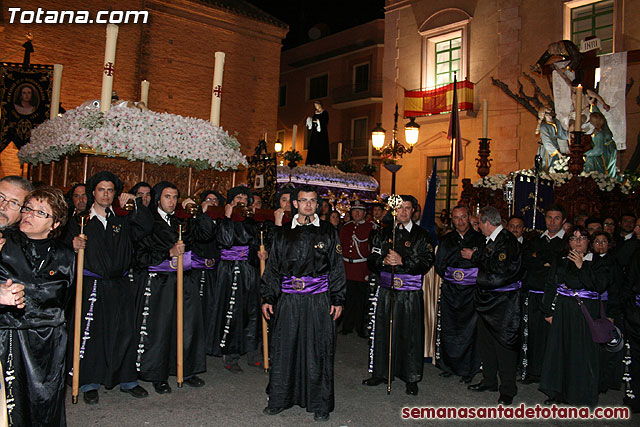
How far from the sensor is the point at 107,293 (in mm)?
4984

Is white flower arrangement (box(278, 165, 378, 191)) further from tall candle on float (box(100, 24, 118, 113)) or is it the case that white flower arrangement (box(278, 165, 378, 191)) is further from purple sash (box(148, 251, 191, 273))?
tall candle on float (box(100, 24, 118, 113))

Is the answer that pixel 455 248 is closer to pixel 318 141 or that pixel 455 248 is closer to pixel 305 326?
pixel 305 326

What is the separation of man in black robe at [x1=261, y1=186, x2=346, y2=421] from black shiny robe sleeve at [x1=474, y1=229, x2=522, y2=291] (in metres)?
1.78

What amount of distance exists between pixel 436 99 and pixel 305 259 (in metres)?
13.9

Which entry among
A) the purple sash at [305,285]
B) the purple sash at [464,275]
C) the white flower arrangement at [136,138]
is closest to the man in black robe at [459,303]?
the purple sash at [464,275]

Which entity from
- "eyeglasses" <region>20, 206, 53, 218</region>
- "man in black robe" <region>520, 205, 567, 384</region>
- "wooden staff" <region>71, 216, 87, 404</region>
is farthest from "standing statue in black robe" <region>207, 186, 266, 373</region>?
"man in black robe" <region>520, 205, 567, 384</region>

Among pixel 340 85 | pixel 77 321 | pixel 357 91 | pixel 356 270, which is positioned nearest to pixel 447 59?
pixel 357 91

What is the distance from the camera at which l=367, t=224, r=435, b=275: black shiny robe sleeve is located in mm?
5926

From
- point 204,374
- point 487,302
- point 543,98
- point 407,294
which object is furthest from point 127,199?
point 543,98

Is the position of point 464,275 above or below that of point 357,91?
below

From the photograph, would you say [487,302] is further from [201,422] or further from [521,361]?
[201,422]

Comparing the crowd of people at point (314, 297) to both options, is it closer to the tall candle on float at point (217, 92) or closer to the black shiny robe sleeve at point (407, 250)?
the black shiny robe sleeve at point (407, 250)

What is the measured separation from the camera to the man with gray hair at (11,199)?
308 cm

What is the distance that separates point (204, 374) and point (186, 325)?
2.90 ft
